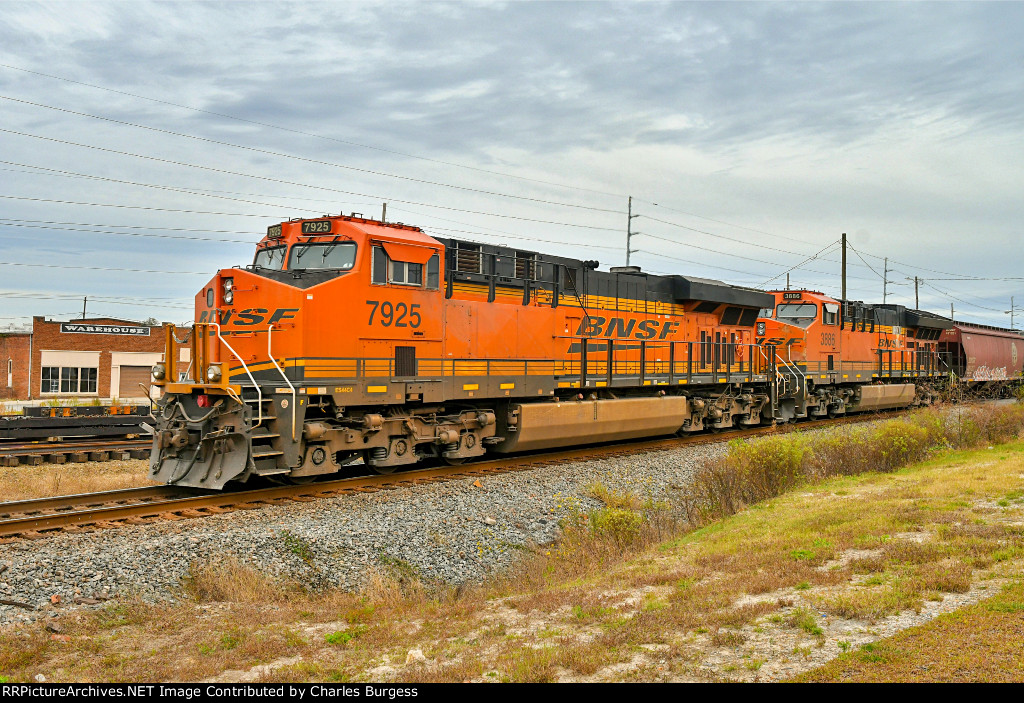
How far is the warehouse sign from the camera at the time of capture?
1774 inches

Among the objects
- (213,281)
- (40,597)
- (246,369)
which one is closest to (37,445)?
(213,281)

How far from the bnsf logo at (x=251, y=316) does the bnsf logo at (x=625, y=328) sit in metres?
6.77

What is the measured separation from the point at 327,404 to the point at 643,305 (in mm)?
8947

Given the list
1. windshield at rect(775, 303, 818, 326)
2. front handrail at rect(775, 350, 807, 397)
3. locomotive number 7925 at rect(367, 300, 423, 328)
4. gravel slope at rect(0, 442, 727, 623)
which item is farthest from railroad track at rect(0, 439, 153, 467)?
windshield at rect(775, 303, 818, 326)

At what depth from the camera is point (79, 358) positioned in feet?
149

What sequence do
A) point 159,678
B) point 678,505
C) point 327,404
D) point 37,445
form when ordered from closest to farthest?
1. point 159,678
2. point 327,404
3. point 678,505
4. point 37,445

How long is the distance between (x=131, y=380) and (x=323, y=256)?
41.4 m

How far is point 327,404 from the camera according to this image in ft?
36.1

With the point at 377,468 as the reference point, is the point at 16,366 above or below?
above

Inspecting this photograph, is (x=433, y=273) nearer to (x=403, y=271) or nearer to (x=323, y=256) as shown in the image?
(x=403, y=271)

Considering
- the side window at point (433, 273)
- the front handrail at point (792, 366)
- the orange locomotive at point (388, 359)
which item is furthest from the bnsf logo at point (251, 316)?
the front handrail at point (792, 366)

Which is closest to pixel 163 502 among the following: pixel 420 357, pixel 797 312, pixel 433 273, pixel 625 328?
pixel 420 357

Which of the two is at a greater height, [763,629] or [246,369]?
[246,369]
